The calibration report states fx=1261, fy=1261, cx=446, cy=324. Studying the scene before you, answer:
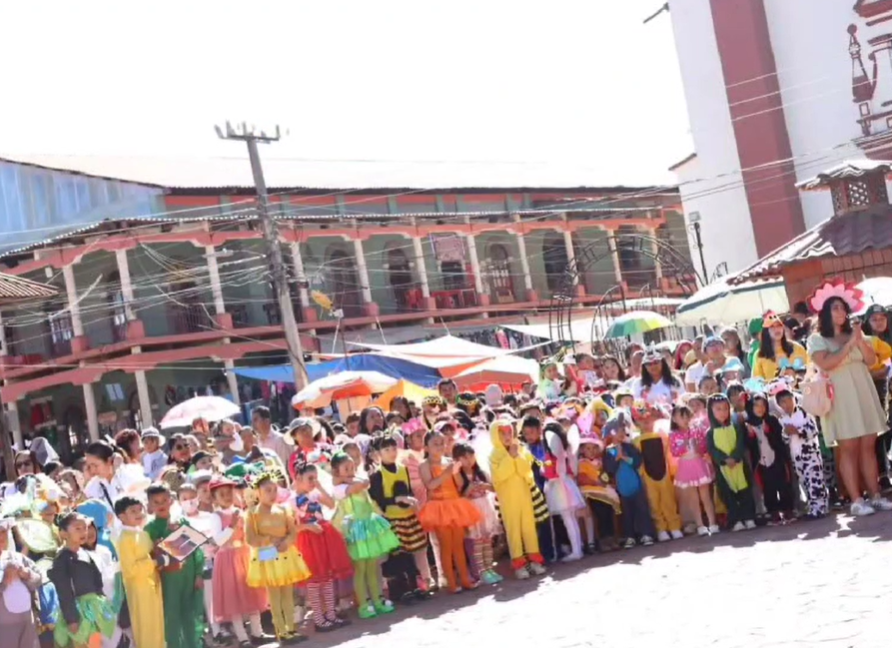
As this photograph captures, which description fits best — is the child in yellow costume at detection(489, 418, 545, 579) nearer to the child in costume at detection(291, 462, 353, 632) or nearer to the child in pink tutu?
the child in pink tutu

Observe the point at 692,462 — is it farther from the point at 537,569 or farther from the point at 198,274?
the point at 198,274

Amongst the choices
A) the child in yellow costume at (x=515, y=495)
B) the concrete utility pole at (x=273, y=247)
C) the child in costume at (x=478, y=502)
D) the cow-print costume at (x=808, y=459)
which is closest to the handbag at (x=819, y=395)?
the cow-print costume at (x=808, y=459)

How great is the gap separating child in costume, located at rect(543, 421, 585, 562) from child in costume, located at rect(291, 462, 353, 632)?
207 centimetres

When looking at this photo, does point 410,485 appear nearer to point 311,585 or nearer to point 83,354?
point 311,585

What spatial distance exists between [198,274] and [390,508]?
28286 millimetres

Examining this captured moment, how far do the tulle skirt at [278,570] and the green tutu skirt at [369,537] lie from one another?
0.56 metres

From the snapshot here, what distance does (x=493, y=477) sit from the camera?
444 inches

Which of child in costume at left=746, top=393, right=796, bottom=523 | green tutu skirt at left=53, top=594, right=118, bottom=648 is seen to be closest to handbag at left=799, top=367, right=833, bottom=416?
child in costume at left=746, top=393, right=796, bottom=523

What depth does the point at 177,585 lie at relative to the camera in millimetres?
9516

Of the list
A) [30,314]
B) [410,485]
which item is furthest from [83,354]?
[410,485]

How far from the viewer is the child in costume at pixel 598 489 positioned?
1164 cm

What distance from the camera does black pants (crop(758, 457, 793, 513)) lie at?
11.2m

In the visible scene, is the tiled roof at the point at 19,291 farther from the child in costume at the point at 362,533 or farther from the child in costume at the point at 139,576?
the child in costume at the point at 139,576

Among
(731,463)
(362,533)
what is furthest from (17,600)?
(731,463)
